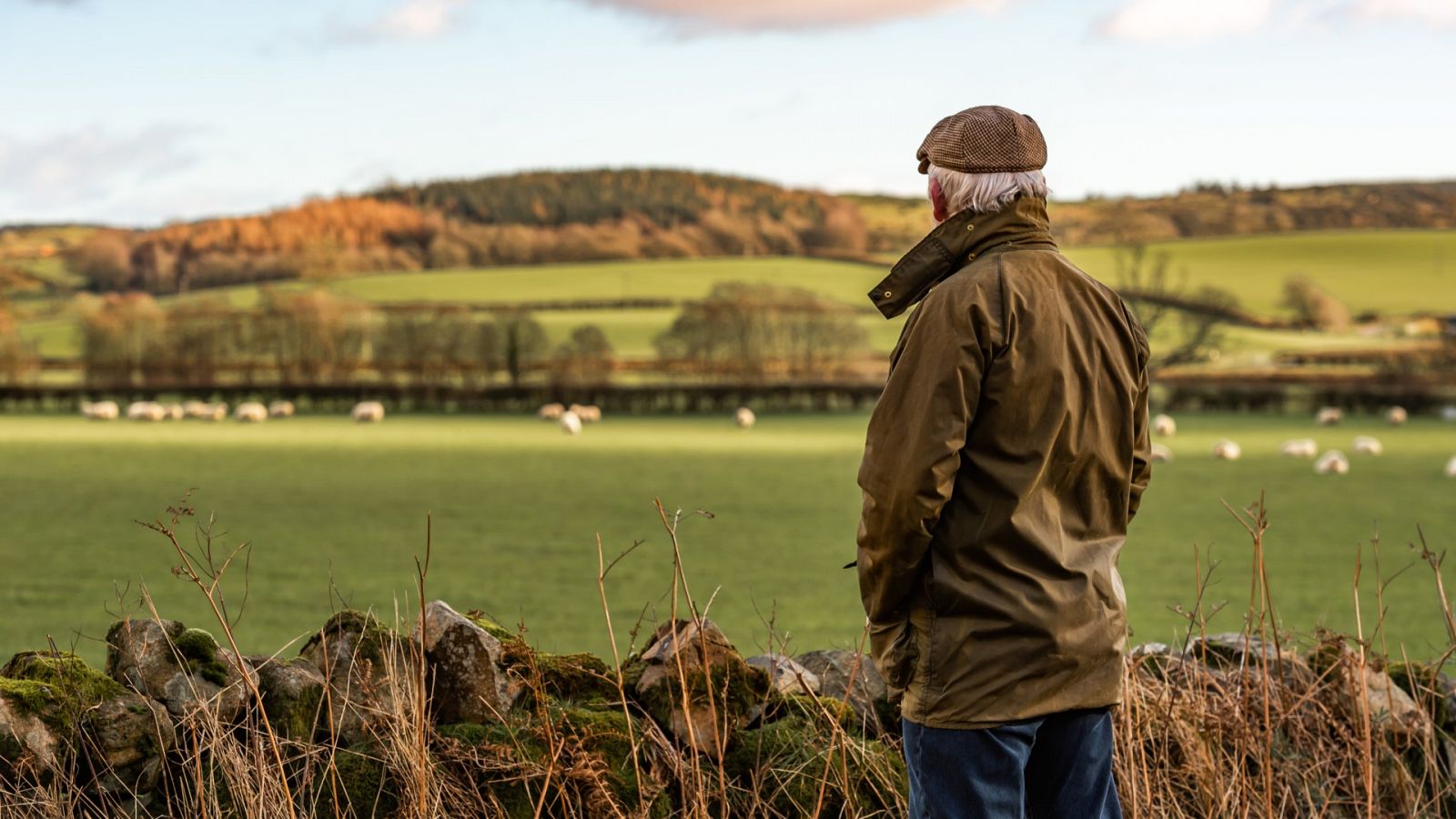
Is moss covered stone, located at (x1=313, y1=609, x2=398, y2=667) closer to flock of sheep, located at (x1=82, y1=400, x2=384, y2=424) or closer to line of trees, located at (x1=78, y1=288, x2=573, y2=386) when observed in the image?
flock of sheep, located at (x1=82, y1=400, x2=384, y2=424)

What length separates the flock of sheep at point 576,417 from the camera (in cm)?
3028

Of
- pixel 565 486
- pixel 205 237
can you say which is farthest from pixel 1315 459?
pixel 205 237

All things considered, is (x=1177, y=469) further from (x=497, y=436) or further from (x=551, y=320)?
(x=551, y=320)

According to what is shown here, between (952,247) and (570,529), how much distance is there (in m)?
11.3

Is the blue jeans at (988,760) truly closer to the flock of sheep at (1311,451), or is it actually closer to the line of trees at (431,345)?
the flock of sheep at (1311,451)

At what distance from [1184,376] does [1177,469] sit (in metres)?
31.3

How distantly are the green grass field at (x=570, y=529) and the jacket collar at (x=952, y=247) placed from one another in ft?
3.71

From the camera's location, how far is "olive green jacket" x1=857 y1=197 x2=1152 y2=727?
2248mm

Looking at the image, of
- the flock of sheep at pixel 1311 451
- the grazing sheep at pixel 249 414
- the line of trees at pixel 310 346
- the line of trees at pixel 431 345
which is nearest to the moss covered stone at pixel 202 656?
the flock of sheep at pixel 1311 451

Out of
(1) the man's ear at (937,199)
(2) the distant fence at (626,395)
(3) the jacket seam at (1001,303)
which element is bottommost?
(2) the distant fence at (626,395)

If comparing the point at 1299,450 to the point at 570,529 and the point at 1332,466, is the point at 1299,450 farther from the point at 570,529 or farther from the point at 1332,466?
the point at 570,529

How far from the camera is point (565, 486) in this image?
57.9ft

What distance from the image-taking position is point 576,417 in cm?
3092

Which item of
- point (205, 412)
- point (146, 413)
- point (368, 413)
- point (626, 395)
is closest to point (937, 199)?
point (368, 413)
